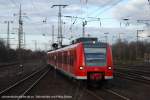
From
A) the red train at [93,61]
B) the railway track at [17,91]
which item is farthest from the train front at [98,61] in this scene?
the railway track at [17,91]

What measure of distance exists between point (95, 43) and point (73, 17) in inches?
982

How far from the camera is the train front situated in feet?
74.8

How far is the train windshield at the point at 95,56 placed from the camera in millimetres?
23002

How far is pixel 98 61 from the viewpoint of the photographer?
23.1 m

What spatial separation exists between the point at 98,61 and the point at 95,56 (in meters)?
0.34

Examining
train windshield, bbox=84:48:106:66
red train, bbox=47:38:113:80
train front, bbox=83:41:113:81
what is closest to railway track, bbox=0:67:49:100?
red train, bbox=47:38:113:80

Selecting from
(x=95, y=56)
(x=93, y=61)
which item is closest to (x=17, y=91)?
(x=93, y=61)

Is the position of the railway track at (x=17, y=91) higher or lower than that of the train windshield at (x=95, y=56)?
lower

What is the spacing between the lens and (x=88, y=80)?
22.9 metres

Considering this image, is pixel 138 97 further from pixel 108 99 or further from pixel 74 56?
pixel 74 56

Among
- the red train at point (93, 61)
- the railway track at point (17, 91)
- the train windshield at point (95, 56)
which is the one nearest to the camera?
the railway track at point (17, 91)

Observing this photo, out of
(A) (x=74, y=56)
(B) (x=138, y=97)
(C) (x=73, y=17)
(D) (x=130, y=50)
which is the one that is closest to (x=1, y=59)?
(D) (x=130, y=50)

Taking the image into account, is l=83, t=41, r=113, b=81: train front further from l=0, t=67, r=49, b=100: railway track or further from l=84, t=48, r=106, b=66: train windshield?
l=0, t=67, r=49, b=100: railway track

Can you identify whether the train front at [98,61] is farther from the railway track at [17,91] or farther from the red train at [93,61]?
the railway track at [17,91]
